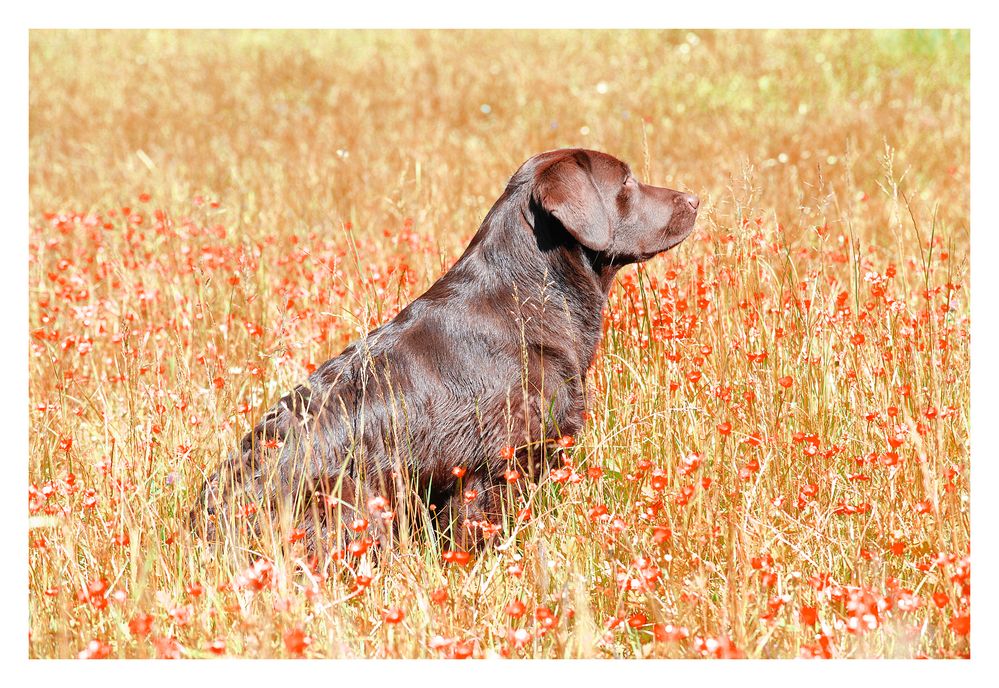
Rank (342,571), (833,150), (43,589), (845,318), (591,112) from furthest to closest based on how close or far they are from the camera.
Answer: (591,112)
(833,150)
(845,318)
(342,571)
(43,589)

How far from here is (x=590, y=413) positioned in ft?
11.8

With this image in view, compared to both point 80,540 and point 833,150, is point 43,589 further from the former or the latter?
point 833,150

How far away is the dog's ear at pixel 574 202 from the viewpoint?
3.19 meters

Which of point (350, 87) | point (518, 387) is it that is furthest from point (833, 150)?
point (518, 387)

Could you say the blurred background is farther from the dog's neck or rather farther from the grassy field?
the dog's neck

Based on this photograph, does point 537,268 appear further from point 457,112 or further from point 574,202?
point 457,112

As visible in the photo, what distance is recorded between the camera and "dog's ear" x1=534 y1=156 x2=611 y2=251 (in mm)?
3193

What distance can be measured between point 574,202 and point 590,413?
83 cm

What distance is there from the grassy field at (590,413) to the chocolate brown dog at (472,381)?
164mm

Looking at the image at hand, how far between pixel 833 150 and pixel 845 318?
155 inches

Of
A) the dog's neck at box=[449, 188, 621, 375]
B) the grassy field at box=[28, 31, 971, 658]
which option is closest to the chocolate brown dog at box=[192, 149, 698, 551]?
the dog's neck at box=[449, 188, 621, 375]

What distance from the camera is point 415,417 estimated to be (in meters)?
3.12

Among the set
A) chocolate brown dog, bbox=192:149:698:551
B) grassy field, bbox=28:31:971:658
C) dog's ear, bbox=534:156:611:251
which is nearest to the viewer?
grassy field, bbox=28:31:971:658

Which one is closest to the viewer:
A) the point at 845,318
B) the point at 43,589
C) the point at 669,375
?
the point at 43,589
